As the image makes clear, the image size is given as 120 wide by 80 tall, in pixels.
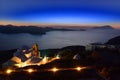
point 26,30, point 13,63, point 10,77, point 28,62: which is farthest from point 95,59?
point 26,30

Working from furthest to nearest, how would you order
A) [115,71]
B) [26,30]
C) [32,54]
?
[26,30] → [32,54] → [115,71]

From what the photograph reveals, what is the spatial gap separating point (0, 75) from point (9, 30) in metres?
133

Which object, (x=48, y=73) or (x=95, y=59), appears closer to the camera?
(x=48, y=73)

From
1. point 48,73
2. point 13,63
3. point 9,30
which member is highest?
point 48,73

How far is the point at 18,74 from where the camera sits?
34.8ft

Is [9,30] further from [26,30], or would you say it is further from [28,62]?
[28,62]

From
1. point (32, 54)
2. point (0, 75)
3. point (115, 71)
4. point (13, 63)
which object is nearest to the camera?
point (0, 75)

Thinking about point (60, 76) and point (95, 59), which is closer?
point (60, 76)

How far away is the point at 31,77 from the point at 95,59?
7377 millimetres

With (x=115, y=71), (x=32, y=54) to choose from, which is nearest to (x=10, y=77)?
(x=115, y=71)

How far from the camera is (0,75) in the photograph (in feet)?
31.9

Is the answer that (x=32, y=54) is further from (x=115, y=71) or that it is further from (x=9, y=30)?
(x=9, y=30)

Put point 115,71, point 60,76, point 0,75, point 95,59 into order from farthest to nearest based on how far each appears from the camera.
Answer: point 95,59 < point 115,71 < point 60,76 < point 0,75

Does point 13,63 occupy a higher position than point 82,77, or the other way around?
point 82,77
